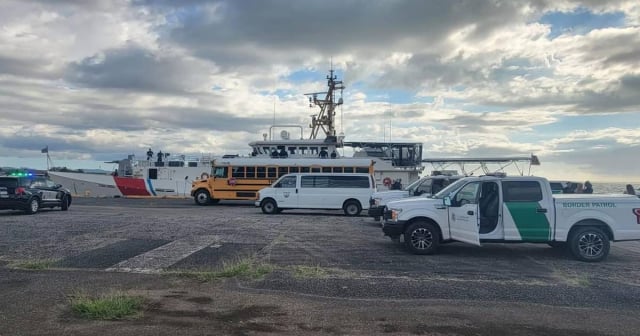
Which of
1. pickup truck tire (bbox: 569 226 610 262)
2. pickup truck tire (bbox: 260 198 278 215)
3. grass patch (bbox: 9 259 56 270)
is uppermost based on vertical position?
pickup truck tire (bbox: 260 198 278 215)

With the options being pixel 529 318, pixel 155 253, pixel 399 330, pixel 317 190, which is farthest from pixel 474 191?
pixel 317 190

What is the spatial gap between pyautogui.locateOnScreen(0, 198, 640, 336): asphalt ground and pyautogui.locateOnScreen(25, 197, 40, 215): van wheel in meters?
6.33

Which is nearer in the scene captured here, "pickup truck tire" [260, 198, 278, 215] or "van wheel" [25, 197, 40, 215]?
"van wheel" [25, 197, 40, 215]

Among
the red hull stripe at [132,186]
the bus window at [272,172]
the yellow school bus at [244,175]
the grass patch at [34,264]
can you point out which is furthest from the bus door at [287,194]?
the red hull stripe at [132,186]

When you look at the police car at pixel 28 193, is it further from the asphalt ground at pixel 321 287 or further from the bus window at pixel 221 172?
the bus window at pixel 221 172

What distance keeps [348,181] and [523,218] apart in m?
11.1

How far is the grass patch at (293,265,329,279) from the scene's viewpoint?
26.4ft

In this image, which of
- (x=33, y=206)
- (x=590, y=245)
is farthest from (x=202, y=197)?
(x=590, y=245)

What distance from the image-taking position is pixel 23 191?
18.4 m

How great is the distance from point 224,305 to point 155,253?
437 centimetres

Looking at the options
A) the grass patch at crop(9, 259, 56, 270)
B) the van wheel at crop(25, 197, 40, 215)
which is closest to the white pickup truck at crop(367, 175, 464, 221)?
the grass patch at crop(9, 259, 56, 270)

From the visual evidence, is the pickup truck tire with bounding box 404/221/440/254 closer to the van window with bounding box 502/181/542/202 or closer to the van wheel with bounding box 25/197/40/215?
the van window with bounding box 502/181/542/202

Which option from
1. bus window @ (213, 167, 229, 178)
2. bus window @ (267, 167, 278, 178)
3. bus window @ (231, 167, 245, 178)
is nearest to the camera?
bus window @ (267, 167, 278, 178)

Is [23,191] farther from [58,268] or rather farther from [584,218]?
[584,218]
